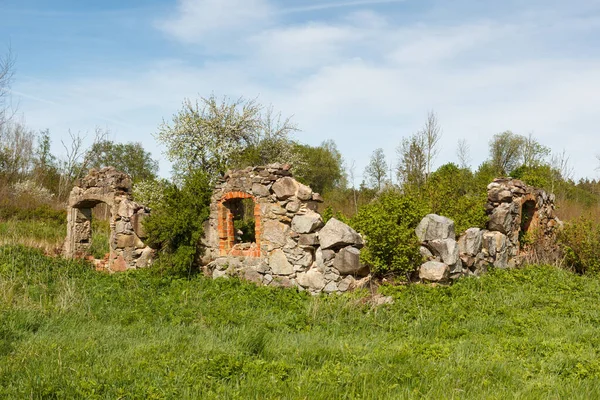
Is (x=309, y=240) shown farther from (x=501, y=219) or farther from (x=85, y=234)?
(x=85, y=234)

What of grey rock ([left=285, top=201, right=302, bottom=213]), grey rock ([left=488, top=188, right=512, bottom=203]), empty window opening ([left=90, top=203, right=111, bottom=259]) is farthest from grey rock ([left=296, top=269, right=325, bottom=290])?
empty window opening ([left=90, top=203, right=111, bottom=259])

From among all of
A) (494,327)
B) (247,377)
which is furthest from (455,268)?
(247,377)

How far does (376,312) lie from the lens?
26.5 feet

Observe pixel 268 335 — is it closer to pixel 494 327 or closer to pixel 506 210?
pixel 494 327

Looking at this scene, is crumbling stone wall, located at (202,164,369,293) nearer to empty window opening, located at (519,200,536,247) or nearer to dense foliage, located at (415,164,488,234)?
dense foliage, located at (415,164,488,234)

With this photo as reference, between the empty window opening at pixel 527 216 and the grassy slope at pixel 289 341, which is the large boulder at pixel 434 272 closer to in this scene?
the grassy slope at pixel 289 341

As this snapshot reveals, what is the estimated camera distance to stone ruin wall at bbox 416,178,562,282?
33.8 ft

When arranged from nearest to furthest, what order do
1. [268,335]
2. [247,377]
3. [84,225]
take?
[247,377] → [268,335] → [84,225]

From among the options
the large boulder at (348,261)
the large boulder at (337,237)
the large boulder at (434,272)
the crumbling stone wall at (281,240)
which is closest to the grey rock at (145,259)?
the crumbling stone wall at (281,240)

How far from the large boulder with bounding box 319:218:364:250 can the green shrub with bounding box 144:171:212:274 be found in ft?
11.1

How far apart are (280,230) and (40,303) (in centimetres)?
484

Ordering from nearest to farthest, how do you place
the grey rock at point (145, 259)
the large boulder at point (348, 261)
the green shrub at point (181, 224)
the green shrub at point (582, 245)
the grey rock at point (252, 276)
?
the large boulder at point (348, 261), the grey rock at point (252, 276), the green shrub at point (181, 224), the green shrub at point (582, 245), the grey rock at point (145, 259)

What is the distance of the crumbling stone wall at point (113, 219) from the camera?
1322cm

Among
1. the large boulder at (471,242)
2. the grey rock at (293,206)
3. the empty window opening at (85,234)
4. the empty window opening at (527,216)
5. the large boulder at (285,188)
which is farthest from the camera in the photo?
the empty window opening at (527,216)
